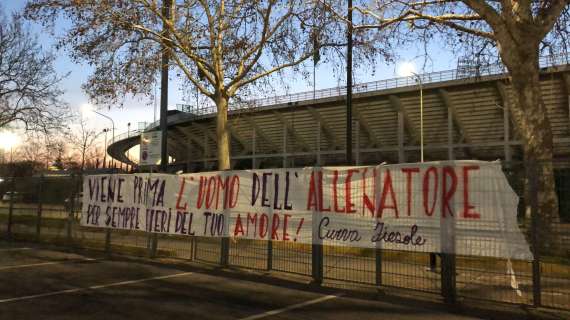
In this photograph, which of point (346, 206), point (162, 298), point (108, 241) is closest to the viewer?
point (162, 298)

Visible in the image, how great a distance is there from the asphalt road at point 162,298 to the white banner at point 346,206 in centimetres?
97

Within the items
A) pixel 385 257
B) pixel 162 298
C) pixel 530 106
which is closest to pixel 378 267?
pixel 385 257

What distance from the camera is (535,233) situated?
273 inches

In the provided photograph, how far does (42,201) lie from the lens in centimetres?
1480

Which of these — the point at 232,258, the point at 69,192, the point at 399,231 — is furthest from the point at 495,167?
the point at 69,192

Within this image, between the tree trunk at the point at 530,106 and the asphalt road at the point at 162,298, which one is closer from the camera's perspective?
the asphalt road at the point at 162,298

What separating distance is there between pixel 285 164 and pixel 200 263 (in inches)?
1773

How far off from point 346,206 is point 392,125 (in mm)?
41630

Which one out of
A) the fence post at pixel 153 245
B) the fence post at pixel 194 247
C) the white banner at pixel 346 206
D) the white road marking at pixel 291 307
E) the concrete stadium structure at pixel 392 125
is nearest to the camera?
the white road marking at pixel 291 307

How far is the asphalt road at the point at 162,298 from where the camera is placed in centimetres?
673

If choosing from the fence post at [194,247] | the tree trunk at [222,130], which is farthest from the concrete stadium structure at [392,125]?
the fence post at [194,247]

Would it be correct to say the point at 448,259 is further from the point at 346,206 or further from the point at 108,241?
the point at 108,241

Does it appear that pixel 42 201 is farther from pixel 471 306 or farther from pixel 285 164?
pixel 285 164

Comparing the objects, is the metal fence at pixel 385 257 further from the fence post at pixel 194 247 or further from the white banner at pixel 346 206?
the white banner at pixel 346 206
